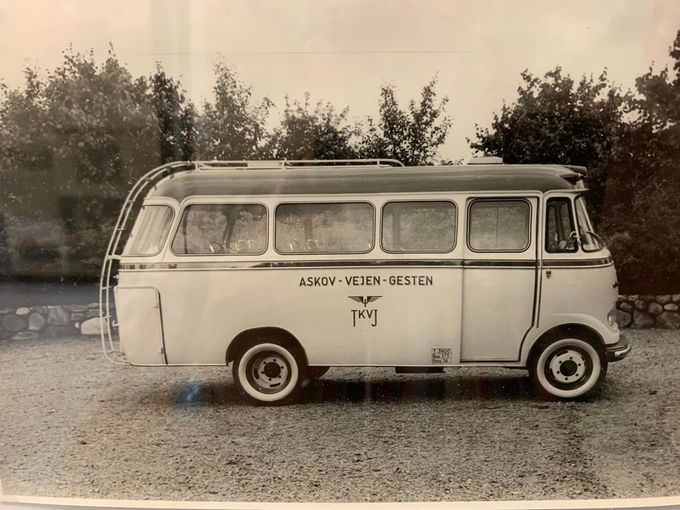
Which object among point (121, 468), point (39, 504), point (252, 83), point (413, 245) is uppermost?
point (252, 83)

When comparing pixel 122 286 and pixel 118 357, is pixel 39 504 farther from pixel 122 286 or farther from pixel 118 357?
pixel 122 286

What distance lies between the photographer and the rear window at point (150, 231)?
1.78m

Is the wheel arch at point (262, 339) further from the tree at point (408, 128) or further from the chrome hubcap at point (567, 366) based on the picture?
the chrome hubcap at point (567, 366)

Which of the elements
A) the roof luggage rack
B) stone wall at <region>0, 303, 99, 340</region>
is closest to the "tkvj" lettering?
the roof luggage rack

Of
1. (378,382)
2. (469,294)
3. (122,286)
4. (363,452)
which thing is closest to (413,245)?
(469,294)

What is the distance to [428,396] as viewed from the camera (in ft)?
6.05

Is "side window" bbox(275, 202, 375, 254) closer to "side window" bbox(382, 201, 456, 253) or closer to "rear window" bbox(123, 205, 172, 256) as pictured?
"side window" bbox(382, 201, 456, 253)

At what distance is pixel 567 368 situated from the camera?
6.19 feet

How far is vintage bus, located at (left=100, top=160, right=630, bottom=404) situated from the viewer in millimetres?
1842

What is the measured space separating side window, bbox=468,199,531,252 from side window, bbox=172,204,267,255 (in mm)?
687

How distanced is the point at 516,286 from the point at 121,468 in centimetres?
130

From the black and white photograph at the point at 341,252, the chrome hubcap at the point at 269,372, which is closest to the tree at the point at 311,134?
the black and white photograph at the point at 341,252

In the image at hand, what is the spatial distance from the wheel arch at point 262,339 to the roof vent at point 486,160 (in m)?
0.80

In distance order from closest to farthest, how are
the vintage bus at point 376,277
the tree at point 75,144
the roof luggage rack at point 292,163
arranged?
the tree at point 75,144, the roof luggage rack at point 292,163, the vintage bus at point 376,277
